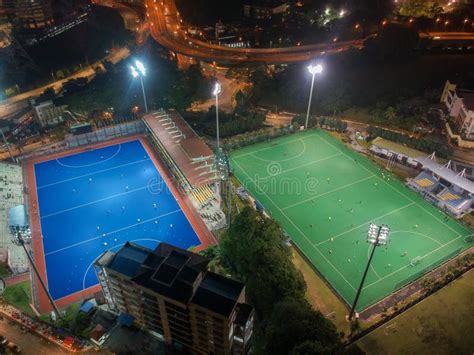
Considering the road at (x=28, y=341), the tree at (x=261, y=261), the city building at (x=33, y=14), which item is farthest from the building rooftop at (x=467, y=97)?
the city building at (x=33, y=14)

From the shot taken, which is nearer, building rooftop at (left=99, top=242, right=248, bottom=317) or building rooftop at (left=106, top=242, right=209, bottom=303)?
building rooftop at (left=99, top=242, right=248, bottom=317)

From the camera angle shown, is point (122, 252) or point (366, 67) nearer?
point (122, 252)

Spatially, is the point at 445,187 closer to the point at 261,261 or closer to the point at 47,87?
the point at 261,261

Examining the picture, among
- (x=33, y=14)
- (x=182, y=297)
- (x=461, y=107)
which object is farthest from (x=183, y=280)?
(x=33, y=14)

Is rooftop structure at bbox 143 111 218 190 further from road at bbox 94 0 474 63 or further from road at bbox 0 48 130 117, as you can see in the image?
road at bbox 0 48 130 117

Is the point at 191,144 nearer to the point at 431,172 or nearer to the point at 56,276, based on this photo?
the point at 56,276

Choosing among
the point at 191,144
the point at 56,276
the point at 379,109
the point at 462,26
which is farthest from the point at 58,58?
the point at 462,26
